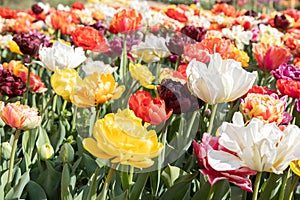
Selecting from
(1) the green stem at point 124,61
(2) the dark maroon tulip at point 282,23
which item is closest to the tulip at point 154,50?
(1) the green stem at point 124,61

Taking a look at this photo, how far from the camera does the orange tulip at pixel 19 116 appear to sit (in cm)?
128

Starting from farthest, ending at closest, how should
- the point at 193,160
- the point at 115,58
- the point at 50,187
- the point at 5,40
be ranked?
1. the point at 5,40
2. the point at 115,58
3. the point at 193,160
4. the point at 50,187

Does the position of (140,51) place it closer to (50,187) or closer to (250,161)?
(50,187)

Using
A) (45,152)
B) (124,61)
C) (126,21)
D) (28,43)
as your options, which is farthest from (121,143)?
(124,61)

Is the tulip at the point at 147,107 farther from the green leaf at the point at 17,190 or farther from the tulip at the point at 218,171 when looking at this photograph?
the green leaf at the point at 17,190

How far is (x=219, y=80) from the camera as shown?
1200 mm

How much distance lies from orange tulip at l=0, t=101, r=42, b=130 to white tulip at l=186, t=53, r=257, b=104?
42 centimetres

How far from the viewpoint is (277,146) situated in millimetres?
942

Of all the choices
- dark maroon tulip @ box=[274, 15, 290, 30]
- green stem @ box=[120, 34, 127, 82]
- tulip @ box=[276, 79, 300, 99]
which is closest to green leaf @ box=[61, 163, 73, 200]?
tulip @ box=[276, 79, 300, 99]

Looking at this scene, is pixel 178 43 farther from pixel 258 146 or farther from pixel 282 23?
pixel 282 23

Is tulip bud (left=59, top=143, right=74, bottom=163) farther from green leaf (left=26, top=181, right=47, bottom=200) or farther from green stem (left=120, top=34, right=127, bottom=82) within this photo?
green stem (left=120, top=34, right=127, bottom=82)

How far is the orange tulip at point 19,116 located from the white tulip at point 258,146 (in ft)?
1.83

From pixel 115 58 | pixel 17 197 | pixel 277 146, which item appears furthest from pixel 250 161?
pixel 115 58

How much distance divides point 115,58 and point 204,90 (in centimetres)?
151
